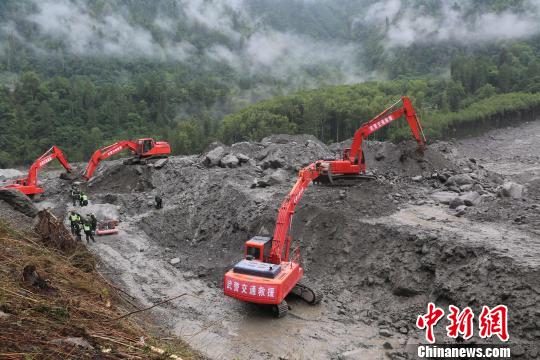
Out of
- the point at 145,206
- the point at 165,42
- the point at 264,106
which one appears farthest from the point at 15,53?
the point at 145,206

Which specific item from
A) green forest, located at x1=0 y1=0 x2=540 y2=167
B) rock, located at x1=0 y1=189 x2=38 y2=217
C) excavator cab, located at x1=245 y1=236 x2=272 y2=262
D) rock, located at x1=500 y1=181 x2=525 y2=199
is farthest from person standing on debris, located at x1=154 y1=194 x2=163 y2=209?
green forest, located at x1=0 y1=0 x2=540 y2=167

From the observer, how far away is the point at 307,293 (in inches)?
495

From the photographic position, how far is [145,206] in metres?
21.0

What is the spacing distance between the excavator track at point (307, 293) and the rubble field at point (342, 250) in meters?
0.23

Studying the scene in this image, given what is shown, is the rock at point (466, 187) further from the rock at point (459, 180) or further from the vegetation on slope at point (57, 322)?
the vegetation on slope at point (57, 322)

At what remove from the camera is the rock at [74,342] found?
471 centimetres

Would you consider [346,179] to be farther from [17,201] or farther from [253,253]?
[17,201]

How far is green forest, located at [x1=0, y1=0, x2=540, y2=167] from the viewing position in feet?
187

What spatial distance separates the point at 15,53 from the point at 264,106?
254 ft

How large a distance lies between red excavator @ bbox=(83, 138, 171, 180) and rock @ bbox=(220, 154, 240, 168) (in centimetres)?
451

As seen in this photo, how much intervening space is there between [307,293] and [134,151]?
1638cm

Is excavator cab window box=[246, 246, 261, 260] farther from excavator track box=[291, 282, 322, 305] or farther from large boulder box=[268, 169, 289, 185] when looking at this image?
large boulder box=[268, 169, 289, 185]

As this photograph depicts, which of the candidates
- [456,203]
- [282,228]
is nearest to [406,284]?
[282,228]

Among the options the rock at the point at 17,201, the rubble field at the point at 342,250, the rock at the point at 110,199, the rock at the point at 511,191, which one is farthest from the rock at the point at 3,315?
the rock at the point at 110,199
